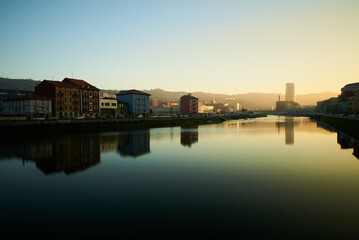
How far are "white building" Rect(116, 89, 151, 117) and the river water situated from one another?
8954 cm

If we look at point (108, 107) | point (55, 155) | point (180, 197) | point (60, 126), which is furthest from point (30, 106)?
point (180, 197)

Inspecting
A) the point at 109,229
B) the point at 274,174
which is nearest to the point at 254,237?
the point at 109,229

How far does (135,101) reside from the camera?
397ft

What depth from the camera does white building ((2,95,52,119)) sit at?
2788 inches

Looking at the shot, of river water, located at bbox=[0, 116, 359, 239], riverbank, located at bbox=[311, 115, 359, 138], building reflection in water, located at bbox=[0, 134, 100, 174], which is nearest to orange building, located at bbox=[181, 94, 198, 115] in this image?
riverbank, located at bbox=[311, 115, 359, 138]

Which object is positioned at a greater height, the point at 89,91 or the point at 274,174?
the point at 89,91

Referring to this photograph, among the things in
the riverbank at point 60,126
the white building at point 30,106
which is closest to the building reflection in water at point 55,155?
the riverbank at point 60,126

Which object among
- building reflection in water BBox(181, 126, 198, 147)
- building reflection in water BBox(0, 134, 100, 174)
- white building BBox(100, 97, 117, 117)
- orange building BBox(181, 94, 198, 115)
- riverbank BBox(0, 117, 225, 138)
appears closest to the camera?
building reflection in water BBox(0, 134, 100, 174)

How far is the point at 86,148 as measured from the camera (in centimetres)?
3825

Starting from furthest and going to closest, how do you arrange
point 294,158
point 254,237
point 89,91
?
1. point 89,91
2. point 294,158
3. point 254,237

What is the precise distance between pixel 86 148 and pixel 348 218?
35192 mm

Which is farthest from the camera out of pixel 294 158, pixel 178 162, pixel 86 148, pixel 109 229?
pixel 86 148

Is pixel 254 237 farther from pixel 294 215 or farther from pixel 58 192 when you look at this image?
pixel 58 192

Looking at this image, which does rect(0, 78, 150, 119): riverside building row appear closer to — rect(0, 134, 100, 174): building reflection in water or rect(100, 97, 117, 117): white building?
rect(100, 97, 117, 117): white building
